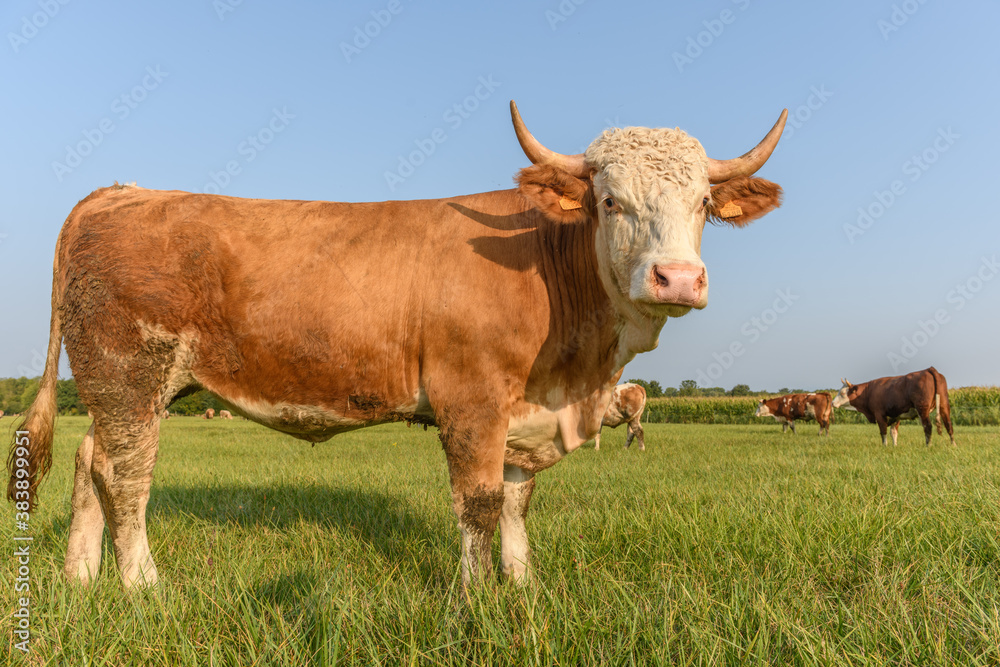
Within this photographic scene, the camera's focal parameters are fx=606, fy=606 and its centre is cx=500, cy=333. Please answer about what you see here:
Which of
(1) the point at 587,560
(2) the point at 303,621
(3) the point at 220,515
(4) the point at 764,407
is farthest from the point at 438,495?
(4) the point at 764,407

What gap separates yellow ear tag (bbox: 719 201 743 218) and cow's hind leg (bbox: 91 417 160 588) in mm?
3919

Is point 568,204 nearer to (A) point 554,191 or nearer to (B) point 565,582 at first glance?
(A) point 554,191

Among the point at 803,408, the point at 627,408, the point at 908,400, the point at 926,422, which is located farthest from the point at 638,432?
the point at 803,408

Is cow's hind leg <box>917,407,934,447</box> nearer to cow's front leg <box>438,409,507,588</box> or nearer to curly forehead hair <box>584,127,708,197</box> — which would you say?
curly forehead hair <box>584,127,708,197</box>

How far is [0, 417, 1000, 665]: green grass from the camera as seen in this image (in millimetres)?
2385

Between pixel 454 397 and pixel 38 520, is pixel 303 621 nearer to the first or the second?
pixel 454 397

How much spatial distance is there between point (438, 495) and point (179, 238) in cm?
409

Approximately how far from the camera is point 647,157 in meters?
3.47

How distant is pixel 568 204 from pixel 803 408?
25.2m

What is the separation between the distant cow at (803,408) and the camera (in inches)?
893

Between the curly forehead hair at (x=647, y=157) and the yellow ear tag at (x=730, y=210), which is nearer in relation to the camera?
the curly forehead hair at (x=647, y=157)

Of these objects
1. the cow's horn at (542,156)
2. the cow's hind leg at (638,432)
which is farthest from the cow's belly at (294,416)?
the cow's hind leg at (638,432)

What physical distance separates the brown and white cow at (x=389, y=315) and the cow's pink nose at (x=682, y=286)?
46 centimetres

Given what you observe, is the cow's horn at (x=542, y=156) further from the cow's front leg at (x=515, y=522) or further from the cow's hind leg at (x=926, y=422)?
the cow's hind leg at (x=926, y=422)
